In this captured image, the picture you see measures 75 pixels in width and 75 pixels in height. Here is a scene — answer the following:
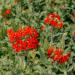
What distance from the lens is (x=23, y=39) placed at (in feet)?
13.8

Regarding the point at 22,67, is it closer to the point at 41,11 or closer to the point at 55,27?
the point at 55,27

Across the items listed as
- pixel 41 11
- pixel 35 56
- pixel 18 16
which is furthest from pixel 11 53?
pixel 41 11

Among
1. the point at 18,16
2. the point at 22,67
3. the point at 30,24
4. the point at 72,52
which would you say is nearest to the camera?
the point at 22,67

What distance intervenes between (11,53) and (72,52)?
942 mm

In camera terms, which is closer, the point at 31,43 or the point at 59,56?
the point at 59,56

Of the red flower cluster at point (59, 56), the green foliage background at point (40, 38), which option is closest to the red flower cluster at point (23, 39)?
the green foliage background at point (40, 38)

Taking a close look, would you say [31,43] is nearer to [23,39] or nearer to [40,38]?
[23,39]

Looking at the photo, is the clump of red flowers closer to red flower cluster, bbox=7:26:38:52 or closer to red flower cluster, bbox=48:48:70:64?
red flower cluster, bbox=7:26:38:52

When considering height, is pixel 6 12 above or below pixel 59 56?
above

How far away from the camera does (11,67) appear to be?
14.3 feet

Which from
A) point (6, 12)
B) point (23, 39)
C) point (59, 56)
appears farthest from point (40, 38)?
point (6, 12)

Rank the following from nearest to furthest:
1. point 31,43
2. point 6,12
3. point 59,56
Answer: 1. point 59,56
2. point 31,43
3. point 6,12

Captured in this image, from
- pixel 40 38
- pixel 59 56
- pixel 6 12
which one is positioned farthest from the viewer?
pixel 6 12

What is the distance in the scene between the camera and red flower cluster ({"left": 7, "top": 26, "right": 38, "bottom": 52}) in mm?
4129
